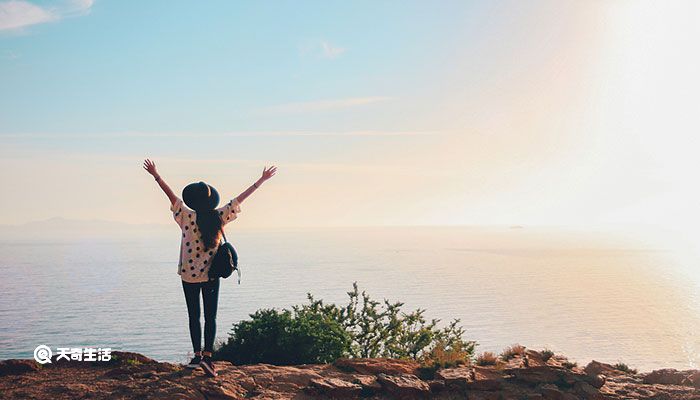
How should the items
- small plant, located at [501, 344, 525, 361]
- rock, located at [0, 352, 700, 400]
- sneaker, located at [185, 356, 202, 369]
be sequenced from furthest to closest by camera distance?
small plant, located at [501, 344, 525, 361]
sneaker, located at [185, 356, 202, 369]
rock, located at [0, 352, 700, 400]

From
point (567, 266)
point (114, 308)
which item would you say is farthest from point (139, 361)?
point (567, 266)

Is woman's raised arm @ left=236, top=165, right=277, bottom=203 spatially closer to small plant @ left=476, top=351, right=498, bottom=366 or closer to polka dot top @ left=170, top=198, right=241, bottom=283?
polka dot top @ left=170, top=198, right=241, bottom=283

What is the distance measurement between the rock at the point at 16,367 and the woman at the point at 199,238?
342 centimetres

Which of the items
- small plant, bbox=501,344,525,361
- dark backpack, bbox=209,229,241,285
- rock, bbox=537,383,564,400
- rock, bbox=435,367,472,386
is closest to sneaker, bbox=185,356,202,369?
dark backpack, bbox=209,229,241,285

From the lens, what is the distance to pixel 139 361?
12.5m

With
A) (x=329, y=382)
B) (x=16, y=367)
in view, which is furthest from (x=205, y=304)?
(x=16, y=367)

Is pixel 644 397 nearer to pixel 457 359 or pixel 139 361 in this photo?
pixel 457 359

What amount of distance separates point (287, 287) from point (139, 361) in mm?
101693

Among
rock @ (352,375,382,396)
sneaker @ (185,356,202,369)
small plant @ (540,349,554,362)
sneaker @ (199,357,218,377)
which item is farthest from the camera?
small plant @ (540,349,554,362)

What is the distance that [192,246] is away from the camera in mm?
10781

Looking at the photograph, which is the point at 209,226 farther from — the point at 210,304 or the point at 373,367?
the point at 373,367

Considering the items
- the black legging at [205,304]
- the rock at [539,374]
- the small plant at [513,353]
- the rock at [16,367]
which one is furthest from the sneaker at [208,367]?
the small plant at [513,353]

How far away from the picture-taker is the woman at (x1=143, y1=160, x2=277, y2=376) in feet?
35.3

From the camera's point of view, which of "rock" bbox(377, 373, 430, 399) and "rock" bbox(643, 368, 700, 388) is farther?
"rock" bbox(643, 368, 700, 388)
